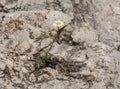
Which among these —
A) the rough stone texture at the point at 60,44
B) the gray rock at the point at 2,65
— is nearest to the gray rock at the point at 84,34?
the rough stone texture at the point at 60,44

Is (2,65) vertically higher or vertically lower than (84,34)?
lower

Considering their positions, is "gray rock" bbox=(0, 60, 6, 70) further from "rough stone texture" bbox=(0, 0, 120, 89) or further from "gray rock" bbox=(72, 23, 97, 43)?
"gray rock" bbox=(72, 23, 97, 43)

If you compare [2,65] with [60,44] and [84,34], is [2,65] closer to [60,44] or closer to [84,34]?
[60,44]

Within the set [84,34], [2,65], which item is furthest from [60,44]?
[2,65]

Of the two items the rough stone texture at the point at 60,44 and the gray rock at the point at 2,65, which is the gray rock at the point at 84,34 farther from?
the gray rock at the point at 2,65

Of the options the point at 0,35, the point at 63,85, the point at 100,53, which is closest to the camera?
the point at 63,85

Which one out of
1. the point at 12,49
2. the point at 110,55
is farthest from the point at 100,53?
the point at 12,49

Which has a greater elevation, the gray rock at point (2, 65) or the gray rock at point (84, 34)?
the gray rock at point (84, 34)

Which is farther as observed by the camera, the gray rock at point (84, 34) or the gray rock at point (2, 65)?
the gray rock at point (84, 34)

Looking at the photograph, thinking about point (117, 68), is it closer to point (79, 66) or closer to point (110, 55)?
point (110, 55)
